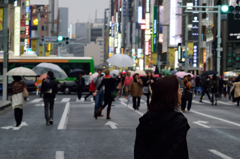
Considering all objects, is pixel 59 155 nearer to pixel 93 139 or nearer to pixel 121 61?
pixel 93 139

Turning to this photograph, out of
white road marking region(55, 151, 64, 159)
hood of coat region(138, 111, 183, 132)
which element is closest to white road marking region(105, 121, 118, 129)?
white road marking region(55, 151, 64, 159)

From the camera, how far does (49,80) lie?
55.7ft

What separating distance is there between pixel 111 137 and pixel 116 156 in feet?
10.8

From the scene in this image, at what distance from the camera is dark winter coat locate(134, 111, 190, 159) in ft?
14.0

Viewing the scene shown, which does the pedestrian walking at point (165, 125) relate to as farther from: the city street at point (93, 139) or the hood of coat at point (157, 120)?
the city street at point (93, 139)

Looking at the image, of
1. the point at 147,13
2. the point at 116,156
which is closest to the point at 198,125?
the point at 116,156

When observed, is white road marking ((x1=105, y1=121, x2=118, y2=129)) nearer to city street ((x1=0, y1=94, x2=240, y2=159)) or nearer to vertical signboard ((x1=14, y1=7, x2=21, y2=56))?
city street ((x1=0, y1=94, x2=240, y2=159))

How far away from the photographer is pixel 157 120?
14.1 ft

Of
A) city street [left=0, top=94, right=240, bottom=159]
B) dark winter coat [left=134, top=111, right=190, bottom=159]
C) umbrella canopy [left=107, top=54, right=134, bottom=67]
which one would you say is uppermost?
umbrella canopy [left=107, top=54, right=134, bottom=67]

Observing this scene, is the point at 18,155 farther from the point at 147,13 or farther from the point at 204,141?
the point at 147,13

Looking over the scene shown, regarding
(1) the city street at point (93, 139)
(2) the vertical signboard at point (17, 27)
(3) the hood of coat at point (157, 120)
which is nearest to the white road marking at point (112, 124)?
(1) the city street at point (93, 139)

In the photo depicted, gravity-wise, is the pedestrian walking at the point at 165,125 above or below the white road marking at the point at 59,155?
above

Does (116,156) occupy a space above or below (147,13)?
below

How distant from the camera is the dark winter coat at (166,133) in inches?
168
